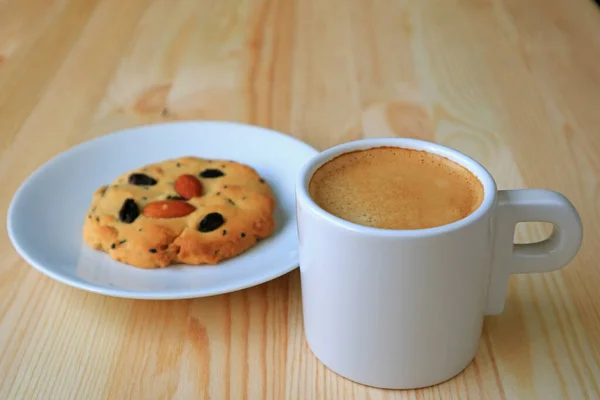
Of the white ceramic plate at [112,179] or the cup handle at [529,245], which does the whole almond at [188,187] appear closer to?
the white ceramic plate at [112,179]

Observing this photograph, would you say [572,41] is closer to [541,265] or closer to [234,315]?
[541,265]

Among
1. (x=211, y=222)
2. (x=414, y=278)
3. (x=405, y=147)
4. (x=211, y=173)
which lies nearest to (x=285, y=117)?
(x=211, y=173)

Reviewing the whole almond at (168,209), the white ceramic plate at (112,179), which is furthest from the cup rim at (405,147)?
the whole almond at (168,209)

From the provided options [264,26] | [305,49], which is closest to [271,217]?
[305,49]

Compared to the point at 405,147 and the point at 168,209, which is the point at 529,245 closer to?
the point at 405,147

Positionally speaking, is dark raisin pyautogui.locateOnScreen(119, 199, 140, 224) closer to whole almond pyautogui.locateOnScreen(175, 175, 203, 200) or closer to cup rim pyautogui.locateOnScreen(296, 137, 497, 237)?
whole almond pyautogui.locateOnScreen(175, 175, 203, 200)

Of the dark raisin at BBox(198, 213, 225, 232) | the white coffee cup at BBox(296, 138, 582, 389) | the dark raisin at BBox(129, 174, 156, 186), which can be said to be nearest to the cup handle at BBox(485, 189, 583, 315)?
the white coffee cup at BBox(296, 138, 582, 389)
